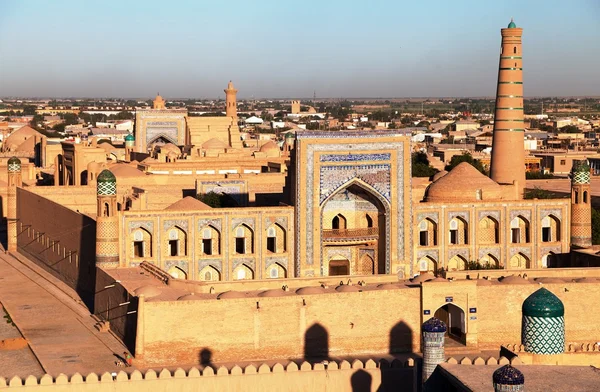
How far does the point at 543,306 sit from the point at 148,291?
34.6ft

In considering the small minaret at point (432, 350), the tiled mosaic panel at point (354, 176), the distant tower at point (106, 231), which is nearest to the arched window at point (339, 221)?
the tiled mosaic panel at point (354, 176)

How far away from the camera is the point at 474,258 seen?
32.5 m

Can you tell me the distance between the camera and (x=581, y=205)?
Result: 32.5 meters

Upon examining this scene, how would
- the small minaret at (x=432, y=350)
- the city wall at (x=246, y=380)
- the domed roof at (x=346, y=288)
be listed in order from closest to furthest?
the small minaret at (x=432, y=350) → the city wall at (x=246, y=380) → the domed roof at (x=346, y=288)

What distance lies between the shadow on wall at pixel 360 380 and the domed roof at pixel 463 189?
1533 cm

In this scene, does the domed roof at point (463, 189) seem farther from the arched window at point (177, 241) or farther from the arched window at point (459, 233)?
the arched window at point (177, 241)

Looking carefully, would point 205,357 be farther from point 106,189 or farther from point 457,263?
point 457,263

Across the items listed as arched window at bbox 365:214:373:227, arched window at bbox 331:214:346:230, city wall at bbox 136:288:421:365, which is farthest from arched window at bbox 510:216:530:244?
city wall at bbox 136:288:421:365

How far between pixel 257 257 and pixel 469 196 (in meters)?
5.78

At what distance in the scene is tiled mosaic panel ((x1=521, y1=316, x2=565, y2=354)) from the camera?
15875 mm

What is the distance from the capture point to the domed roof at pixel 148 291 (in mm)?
24578

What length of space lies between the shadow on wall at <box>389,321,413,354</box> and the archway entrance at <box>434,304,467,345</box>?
89 centimetres

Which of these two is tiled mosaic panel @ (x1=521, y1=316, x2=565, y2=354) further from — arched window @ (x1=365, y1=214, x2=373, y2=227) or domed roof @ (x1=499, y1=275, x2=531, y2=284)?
arched window @ (x1=365, y1=214, x2=373, y2=227)

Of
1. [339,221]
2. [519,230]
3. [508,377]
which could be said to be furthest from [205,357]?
[508,377]
